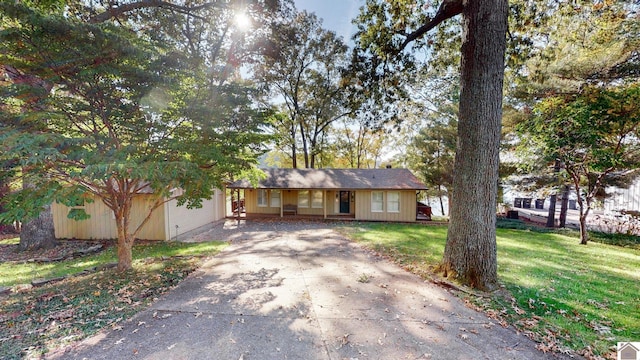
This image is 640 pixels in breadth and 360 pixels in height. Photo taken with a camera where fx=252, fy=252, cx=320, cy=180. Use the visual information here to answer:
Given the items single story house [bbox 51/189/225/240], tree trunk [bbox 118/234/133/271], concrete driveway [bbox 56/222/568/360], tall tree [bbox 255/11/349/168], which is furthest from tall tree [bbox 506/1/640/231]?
single story house [bbox 51/189/225/240]

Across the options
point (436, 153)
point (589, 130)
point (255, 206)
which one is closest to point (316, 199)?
point (255, 206)

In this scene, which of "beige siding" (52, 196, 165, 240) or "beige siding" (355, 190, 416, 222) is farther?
"beige siding" (355, 190, 416, 222)

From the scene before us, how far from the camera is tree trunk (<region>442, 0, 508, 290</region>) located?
4.98 meters

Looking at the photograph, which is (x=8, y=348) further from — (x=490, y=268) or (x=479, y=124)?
(x=479, y=124)

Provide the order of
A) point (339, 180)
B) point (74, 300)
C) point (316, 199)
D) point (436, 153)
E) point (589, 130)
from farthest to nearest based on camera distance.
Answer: point (436, 153), point (316, 199), point (339, 180), point (589, 130), point (74, 300)

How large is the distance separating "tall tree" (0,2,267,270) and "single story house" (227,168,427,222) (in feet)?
32.2

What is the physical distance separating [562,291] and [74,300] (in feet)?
30.3

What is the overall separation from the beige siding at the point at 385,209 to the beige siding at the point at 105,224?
35.2 ft

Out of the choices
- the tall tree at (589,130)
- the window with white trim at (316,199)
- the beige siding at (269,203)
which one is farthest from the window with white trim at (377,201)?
the tall tree at (589,130)

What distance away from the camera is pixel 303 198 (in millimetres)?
17500

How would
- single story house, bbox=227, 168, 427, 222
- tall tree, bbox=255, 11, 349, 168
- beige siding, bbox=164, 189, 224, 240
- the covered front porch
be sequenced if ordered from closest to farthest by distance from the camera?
beige siding, bbox=164, 189, 224, 240, single story house, bbox=227, 168, 427, 222, the covered front porch, tall tree, bbox=255, 11, 349, 168

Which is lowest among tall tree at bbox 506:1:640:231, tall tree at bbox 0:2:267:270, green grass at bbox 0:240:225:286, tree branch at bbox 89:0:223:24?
green grass at bbox 0:240:225:286

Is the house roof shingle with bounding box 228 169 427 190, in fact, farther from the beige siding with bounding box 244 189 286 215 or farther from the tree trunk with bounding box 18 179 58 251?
the tree trunk with bounding box 18 179 58 251

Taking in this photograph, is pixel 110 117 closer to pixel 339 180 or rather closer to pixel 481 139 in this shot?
pixel 481 139
